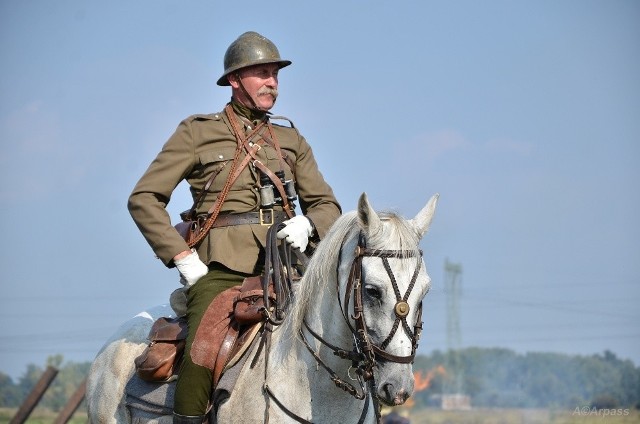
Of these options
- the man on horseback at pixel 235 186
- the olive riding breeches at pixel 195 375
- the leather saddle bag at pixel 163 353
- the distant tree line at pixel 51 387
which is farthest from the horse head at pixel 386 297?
the distant tree line at pixel 51 387

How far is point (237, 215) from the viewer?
9.06 m

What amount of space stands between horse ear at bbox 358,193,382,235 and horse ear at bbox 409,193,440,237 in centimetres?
36

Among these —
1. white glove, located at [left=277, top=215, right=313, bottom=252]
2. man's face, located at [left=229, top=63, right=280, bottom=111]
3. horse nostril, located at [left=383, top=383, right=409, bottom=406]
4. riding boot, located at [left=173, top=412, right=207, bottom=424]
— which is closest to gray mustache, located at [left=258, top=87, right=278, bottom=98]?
man's face, located at [left=229, top=63, right=280, bottom=111]

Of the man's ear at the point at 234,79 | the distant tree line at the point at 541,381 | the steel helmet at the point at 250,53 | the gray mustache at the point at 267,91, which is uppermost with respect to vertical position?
the steel helmet at the point at 250,53

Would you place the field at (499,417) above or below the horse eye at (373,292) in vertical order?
below

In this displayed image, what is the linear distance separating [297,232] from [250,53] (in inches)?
65.6

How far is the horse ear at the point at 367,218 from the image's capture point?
765 cm

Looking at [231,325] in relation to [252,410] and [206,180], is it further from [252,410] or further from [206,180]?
[206,180]

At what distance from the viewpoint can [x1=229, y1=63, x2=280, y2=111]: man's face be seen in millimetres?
9461

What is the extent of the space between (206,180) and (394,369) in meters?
2.72

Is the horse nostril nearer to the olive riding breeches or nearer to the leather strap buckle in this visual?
the olive riding breeches

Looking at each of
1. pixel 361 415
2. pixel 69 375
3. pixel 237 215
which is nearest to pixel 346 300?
pixel 361 415

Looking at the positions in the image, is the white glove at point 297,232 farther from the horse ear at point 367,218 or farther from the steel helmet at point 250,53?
the steel helmet at point 250,53

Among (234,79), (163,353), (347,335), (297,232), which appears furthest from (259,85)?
(347,335)
